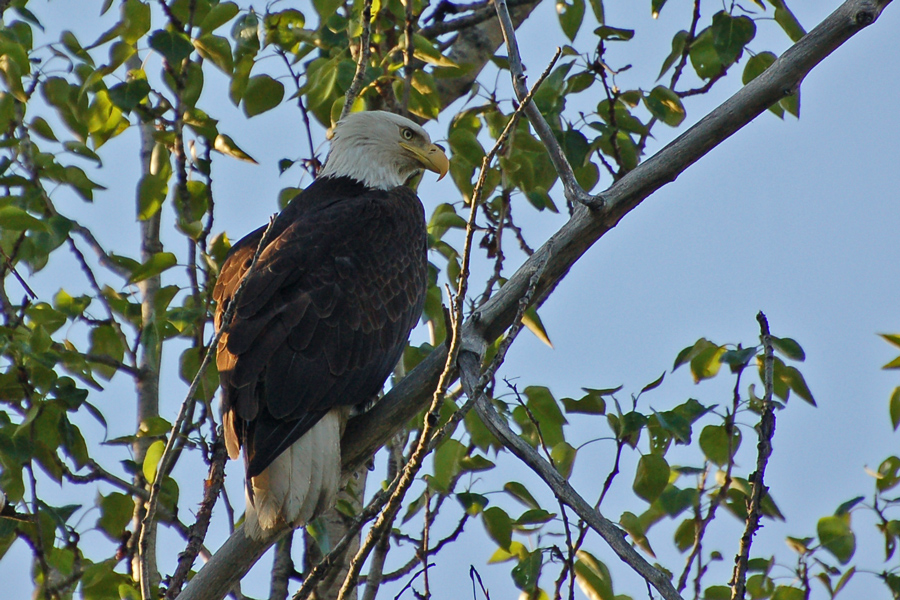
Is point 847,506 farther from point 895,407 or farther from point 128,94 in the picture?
point 128,94

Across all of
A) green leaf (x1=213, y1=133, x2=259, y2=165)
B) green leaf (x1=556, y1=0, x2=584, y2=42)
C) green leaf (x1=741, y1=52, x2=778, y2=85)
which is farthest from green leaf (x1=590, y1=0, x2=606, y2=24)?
green leaf (x1=213, y1=133, x2=259, y2=165)

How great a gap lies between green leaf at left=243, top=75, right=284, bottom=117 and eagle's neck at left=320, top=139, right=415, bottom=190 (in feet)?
1.85

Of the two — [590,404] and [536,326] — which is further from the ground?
[536,326]

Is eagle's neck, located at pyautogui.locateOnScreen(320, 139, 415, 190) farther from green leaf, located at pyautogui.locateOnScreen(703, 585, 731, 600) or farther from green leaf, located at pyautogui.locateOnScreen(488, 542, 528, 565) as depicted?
green leaf, located at pyautogui.locateOnScreen(703, 585, 731, 600)

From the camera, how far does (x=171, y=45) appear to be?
420cm

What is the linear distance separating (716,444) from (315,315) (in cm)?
149

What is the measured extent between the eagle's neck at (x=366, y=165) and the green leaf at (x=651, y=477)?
5.89 ft

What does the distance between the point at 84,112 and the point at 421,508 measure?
6.56 ft

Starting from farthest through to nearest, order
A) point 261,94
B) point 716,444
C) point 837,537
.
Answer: point 261,94 → point 716,444 → point 837,537

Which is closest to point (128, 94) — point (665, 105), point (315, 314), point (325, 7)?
point (325, 7)

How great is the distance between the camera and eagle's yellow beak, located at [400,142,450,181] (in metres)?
4.79

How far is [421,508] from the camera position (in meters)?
4.46

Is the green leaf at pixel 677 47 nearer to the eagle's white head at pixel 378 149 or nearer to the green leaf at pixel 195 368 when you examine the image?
the eagle's white head at pixel 378 149

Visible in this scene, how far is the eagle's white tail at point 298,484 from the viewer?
3365 millimetres
